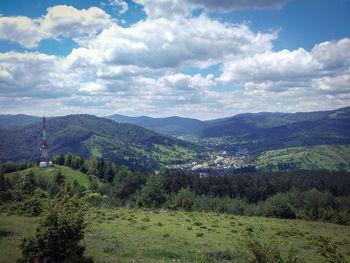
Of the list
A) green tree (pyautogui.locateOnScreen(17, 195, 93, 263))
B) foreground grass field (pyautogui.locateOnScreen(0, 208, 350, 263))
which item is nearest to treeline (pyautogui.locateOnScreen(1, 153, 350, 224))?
foreground grass field (pyautogui.locateOnScreen(0, 208, 350, 263))

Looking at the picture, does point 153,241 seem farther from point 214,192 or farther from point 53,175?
point 53,175

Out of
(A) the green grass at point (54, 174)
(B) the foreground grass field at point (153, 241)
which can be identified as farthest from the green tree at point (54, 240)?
(A) the green grass at point (54, 174)

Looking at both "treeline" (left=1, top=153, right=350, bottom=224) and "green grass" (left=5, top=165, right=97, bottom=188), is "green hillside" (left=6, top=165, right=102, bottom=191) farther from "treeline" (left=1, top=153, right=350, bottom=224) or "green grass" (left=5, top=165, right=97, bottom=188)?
"treeline" (left=1, top=153, right=350, bottom=224)

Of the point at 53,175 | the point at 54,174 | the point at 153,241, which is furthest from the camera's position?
the point at 54,174

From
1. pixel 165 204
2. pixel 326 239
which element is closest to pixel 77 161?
pixel 165 204

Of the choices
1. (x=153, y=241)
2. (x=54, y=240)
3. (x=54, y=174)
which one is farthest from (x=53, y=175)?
(x=54, y=240)

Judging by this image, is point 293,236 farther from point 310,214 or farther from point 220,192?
point 220,192

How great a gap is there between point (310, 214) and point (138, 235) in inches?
2348

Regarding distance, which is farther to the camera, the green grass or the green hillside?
the green grass

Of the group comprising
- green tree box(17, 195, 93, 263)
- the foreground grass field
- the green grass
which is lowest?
the green grass

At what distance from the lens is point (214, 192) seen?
9575 cm

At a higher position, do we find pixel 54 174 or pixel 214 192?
pixel 54 174

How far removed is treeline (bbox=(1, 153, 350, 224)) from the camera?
59.4 meters

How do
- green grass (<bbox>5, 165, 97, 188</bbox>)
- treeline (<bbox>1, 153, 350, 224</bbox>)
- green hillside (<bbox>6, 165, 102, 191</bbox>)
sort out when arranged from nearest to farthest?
treeline (<bbox>1, 153, 350, 224</bbox>)
green hillside (<bbox>6, 165, 102, 191</bbox>)
green grass (<bbox>5, 165, 97, 188</bbox>)
